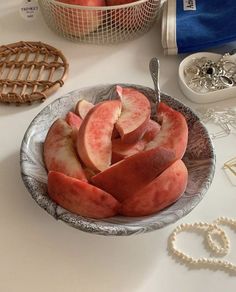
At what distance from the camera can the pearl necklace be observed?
478 millimetres

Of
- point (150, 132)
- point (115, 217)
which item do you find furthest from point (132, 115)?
point (115, 217)

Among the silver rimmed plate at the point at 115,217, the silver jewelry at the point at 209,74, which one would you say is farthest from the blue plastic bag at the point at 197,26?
the silver rimmed plate at the point at 115,217

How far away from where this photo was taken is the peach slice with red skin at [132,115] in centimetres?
53

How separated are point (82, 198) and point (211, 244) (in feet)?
0.49

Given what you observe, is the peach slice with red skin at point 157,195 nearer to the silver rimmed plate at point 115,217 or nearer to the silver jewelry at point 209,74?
the silver rimmed plate at point 115,217

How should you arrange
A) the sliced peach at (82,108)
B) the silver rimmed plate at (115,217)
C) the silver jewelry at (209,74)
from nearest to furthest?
the silver rimmed plate at (115,217) → the sliced peach at (82,108) → the silver jewelry at (209,74)

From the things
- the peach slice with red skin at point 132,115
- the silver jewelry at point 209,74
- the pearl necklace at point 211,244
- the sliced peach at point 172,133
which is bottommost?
the pearl necklace at point 211,244

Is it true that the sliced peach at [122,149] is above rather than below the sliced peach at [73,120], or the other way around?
below

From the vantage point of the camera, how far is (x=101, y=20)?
73 cm

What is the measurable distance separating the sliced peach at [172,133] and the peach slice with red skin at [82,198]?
0.28 ft

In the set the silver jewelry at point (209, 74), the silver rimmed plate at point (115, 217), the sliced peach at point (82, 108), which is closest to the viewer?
the silver rimmed plate at point (115, 217)

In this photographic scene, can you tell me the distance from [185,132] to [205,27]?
0.28 meters

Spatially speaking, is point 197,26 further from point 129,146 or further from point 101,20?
point 129,146

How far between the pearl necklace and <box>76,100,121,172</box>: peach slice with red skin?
11 centimetres
